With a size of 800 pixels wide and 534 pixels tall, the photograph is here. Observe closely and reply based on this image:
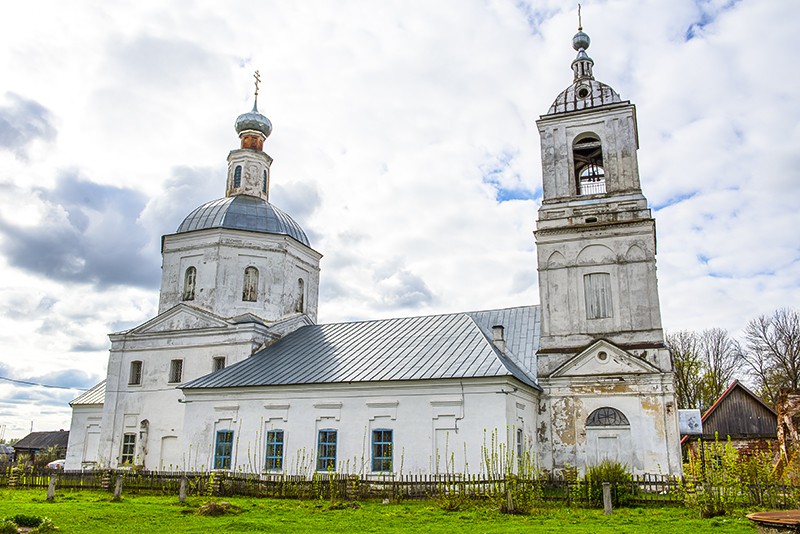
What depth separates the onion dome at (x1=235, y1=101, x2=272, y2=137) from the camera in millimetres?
29500

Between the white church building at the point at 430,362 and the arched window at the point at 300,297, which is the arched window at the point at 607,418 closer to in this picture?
the white church building at the point at 430,362

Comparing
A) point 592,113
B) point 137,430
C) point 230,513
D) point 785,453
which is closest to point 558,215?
point 592,113

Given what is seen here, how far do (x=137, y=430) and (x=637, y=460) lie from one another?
16.8 meters

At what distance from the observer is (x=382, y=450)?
18.7m

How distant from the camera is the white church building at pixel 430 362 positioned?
1852 centimetres

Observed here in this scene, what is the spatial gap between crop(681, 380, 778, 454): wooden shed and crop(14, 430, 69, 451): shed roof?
45891 mm

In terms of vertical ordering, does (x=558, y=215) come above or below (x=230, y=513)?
above

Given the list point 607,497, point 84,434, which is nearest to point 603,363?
point 607,497

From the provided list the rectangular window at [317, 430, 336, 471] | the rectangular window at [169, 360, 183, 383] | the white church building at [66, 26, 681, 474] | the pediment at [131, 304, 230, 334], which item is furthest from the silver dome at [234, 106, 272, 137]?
the rectangular window at [317, 430, 336, 471]

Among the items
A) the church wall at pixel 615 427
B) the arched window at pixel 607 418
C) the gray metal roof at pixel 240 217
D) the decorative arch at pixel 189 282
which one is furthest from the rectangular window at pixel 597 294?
the decorative arch at pixel 189 282

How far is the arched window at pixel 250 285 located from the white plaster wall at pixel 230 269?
18 cm

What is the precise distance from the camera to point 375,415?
1906cm

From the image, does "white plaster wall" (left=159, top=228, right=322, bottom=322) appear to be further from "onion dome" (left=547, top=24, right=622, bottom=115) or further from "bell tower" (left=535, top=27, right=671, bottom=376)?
"onion dome" (left=547, top=24, right=622, bottom=115)

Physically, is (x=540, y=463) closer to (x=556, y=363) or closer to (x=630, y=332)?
(x=556, y=363)
